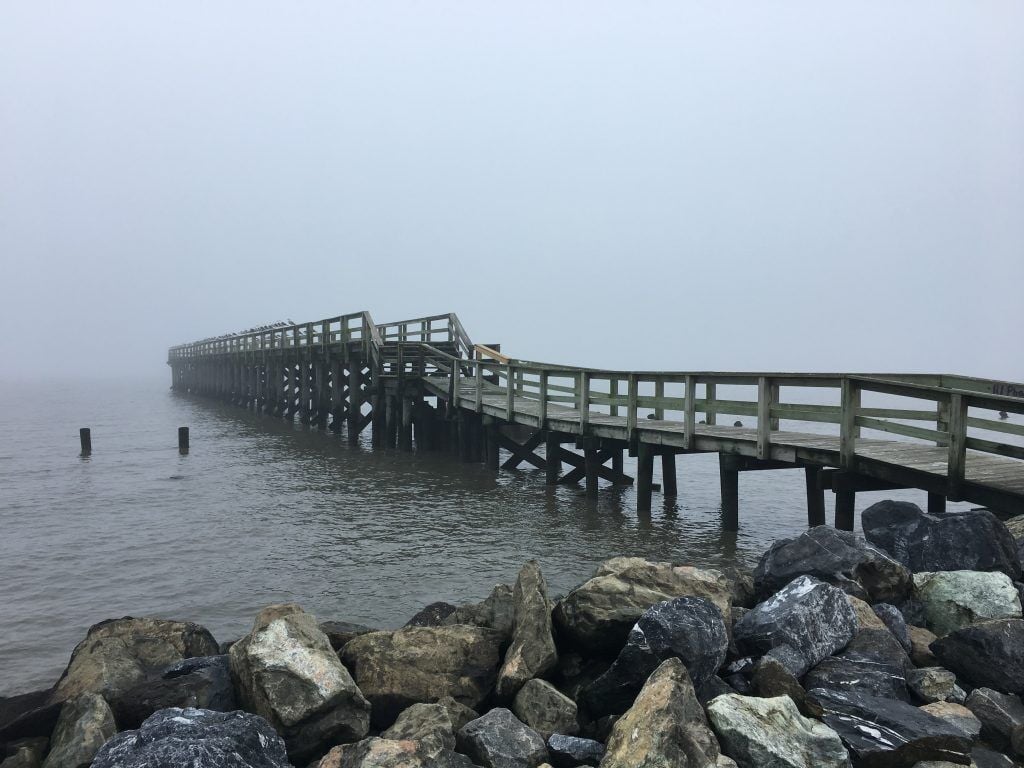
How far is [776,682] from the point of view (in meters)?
4.67

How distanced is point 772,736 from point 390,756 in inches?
80.6

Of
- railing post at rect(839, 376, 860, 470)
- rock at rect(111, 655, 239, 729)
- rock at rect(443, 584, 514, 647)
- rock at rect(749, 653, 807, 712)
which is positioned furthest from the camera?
railing post at rect(839, 376, 860, 470)

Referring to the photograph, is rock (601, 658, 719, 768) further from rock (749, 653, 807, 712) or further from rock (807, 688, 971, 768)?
rock (807, 688, 971, 768)

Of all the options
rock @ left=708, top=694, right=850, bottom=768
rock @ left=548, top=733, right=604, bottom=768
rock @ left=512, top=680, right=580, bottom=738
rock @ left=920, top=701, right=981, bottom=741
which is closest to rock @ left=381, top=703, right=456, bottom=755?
rock @ left=512, top=680, right=580, bottom=738

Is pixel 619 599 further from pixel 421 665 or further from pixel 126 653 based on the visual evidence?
pixel 126 653

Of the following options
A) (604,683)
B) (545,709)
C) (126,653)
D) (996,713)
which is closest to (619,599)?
(604,683)

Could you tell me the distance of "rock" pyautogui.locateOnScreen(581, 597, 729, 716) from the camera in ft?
15.8

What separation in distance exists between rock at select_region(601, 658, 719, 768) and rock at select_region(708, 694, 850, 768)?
13 centimetres

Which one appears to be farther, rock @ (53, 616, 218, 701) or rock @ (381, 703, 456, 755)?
rock @ (53, 616, 218, 701)

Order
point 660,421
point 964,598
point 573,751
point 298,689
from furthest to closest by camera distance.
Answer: point 660,421 → point 964,598 → point 298,689 → point 573,751

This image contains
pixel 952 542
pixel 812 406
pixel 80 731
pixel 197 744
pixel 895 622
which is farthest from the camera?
pixel 812 406

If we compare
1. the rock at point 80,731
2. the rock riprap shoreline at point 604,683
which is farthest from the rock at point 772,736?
the rock at point 80,731

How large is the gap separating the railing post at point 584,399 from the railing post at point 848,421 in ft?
18.8

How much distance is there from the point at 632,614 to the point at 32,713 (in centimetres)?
397
